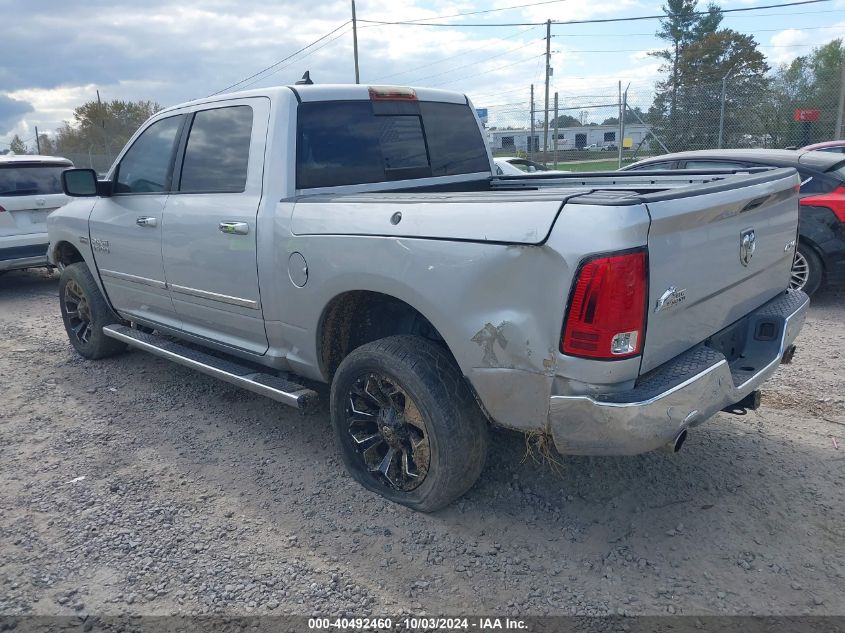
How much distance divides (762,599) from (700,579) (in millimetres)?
229

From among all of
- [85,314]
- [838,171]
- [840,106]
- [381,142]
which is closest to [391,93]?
[381,142]

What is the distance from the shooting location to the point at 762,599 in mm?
2629

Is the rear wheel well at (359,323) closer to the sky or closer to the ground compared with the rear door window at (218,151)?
closer to the ground

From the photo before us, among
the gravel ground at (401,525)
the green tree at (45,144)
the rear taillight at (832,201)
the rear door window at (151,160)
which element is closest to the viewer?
the gravel ground at (401,525)

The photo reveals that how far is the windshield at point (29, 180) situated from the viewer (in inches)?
352

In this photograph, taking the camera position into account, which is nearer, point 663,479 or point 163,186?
point 663,479

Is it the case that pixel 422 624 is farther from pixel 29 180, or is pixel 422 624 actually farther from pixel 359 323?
pixel 29 180

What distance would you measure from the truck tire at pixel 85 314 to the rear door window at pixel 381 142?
2.72 m

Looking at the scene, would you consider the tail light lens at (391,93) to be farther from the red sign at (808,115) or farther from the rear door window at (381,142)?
the red sign at (808,115)

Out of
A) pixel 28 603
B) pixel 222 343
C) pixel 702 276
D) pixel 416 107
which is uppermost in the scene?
pixel 416 107

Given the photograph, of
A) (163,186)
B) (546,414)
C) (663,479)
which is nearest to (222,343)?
(163,186)

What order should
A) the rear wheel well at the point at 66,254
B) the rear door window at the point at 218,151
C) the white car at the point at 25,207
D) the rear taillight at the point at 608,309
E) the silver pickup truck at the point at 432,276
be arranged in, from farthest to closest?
the white car at the point at 25,207 < the rear wheel well at the point at 66,254 < the rear door window at the point at 218,151 < the silver pickup truck at the point at 432,276 < the rear taillight at the point at 608,309

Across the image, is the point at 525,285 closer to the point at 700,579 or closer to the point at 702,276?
the point at 702,276

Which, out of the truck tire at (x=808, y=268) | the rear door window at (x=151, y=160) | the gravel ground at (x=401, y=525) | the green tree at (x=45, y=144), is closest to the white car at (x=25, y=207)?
the rear door window at (x=151, y=160)
